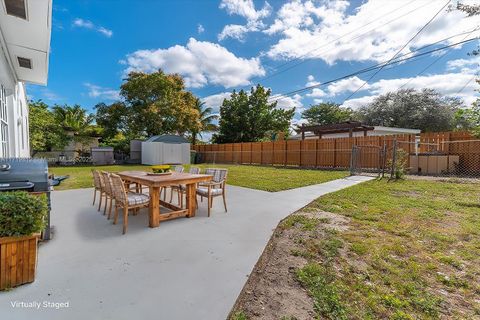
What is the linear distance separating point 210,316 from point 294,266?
113 centimetres

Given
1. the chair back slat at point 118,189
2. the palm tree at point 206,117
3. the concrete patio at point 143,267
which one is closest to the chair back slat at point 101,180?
the concrete patio at point 143,267

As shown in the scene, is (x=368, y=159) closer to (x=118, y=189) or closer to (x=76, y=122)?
(x=118, y=189)

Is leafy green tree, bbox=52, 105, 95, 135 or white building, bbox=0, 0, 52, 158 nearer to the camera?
white building, bbox=0, 0, 52, 158

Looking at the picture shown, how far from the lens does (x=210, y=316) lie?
1717mm

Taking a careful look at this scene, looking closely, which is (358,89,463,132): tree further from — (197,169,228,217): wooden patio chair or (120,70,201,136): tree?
(197,169,228,217): wooden patio chair

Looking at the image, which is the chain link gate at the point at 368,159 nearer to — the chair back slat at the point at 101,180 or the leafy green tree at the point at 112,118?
the chair back slat at the point at 101,180

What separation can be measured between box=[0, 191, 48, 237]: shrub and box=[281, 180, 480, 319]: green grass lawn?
2.47 metres

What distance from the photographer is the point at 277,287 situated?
2152mm

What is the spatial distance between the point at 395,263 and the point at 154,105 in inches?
800

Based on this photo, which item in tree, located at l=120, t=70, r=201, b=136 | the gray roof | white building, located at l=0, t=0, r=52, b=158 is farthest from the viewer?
tree, located at l=120, t=70, r=201, b=136

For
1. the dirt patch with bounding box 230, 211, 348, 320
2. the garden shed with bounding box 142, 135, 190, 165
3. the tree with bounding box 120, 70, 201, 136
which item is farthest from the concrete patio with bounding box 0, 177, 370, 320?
the tree with bounding box 120, 70, 201, 136

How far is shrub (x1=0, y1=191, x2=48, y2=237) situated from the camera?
6.48 feet

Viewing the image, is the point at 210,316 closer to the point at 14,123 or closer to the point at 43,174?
the point at 43,174

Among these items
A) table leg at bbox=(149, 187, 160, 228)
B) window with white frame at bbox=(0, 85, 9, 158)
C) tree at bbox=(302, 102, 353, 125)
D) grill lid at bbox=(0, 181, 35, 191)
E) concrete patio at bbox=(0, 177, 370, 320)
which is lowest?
concrete patio at bbox=(0, 177, 370, 320)
